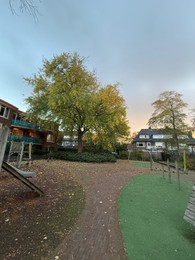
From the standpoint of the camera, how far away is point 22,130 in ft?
102

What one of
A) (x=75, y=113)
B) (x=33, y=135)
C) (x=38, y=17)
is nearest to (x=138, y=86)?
(x=75, y=113)

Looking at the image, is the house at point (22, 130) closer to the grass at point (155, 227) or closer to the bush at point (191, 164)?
the bush at point (191, 164)

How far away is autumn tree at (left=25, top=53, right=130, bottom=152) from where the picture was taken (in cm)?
1634

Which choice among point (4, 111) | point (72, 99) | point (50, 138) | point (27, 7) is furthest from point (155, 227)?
point (50, 138)

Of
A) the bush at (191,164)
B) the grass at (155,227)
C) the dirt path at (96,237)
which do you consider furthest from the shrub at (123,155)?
the dirt path at (96,237)

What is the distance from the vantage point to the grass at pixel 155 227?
329cm

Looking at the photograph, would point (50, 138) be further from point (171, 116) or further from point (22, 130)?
point (171, 116)

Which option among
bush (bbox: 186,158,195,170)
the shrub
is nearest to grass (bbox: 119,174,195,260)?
bush (bbox: 186,158,195,170)

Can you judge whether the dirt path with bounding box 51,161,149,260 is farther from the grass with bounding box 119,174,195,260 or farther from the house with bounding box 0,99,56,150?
the house with bounding box 0,99,56,150

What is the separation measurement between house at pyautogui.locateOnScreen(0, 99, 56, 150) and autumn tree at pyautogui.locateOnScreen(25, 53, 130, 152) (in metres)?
5.54

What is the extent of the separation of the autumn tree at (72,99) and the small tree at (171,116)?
338 inches

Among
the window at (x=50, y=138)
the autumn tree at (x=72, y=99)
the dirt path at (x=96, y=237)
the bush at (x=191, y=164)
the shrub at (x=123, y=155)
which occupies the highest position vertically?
the autumn tree at (x=72, y=99)

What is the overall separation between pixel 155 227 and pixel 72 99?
13639 millimetres

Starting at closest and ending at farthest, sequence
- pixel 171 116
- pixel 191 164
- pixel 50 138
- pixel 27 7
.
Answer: pixel 27 7 → pixel 191 164 → pixel 171 116 → pixel 50 138
